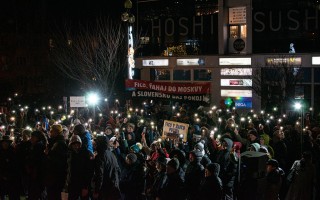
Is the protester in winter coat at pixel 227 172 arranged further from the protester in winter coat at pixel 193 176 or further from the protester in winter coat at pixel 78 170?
the protester in winter coat at pixel 78 170

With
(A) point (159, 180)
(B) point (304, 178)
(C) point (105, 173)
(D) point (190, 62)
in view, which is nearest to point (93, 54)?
(D) point (190, 62)

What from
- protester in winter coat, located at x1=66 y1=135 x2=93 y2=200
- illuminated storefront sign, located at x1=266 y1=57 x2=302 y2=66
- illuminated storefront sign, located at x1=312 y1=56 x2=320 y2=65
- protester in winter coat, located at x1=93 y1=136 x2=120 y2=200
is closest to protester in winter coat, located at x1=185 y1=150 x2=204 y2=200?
protester in winter coat, located at x1=93 y1=136 x2=120 y2=200

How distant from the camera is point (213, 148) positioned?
12453mm

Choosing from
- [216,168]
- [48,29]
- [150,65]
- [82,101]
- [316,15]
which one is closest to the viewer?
[216,168]

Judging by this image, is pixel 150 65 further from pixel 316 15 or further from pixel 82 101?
pixel 82 101

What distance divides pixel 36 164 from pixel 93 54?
26.0 metres

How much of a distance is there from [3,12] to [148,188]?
4172cm

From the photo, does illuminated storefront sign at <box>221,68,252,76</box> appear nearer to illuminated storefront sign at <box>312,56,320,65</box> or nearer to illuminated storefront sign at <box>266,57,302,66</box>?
illuminated storefront sign at <box>266,57,302,66</box>

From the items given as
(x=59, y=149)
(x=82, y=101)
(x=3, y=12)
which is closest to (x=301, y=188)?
(x=59, y=149)

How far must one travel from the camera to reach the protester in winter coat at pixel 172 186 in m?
8.64

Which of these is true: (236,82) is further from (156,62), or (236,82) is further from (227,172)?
(227,172)

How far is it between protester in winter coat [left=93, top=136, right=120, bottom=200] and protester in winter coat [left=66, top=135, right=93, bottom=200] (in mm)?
143

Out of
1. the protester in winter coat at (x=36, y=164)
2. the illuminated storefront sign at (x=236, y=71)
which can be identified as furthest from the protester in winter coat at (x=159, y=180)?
the illuminated storefront sign at (x=236, y=71)

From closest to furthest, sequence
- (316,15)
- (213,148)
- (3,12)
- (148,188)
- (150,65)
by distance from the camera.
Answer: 1. (148,188)
2. (213,148)
3. (316,15)
4. (150,65)
5. (3,12)
